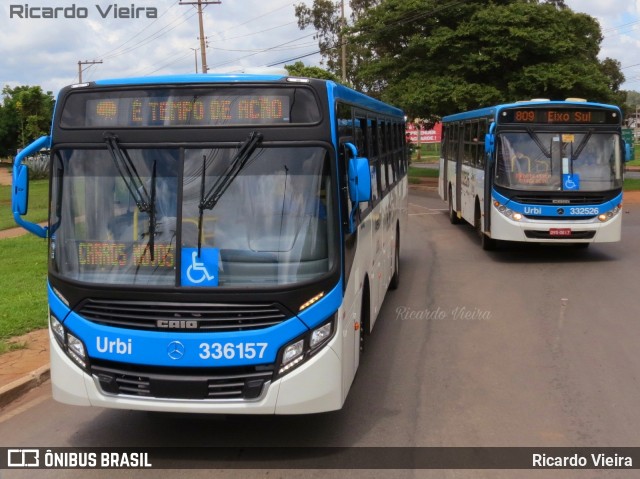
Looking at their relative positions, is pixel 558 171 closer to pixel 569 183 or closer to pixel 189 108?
pixel 569 183

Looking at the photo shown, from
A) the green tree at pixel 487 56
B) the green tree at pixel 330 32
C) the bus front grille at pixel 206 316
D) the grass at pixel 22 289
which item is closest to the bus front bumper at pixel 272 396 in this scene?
the bus front grille at pixel 206 316

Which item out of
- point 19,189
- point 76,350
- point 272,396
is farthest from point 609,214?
point 19,189

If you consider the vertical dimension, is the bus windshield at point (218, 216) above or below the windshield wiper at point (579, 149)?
below

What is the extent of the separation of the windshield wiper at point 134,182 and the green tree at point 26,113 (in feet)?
168

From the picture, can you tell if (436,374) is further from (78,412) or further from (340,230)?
(78,412)

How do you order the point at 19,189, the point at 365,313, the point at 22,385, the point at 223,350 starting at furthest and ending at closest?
the point at 365,313 < the point at 22,385 < the point at 19,189 < the point at 223,350

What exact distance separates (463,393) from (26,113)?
193 ft

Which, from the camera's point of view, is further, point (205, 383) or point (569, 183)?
point (569, 183)

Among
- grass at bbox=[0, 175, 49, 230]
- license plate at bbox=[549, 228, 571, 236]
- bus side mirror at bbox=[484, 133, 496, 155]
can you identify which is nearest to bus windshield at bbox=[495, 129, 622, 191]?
bus side mirror at bbox=[484, 133, 496, 155]

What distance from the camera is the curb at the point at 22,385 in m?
6.44

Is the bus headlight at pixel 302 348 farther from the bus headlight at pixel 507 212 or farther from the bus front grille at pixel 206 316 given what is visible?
the bus headlight at pixel 507 212

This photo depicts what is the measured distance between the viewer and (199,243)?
4914 millimetres

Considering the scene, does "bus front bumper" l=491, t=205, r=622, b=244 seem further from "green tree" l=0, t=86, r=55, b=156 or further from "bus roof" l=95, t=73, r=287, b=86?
"green tree" l=0, t=86, r=55, b=156

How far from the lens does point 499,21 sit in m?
30.0
